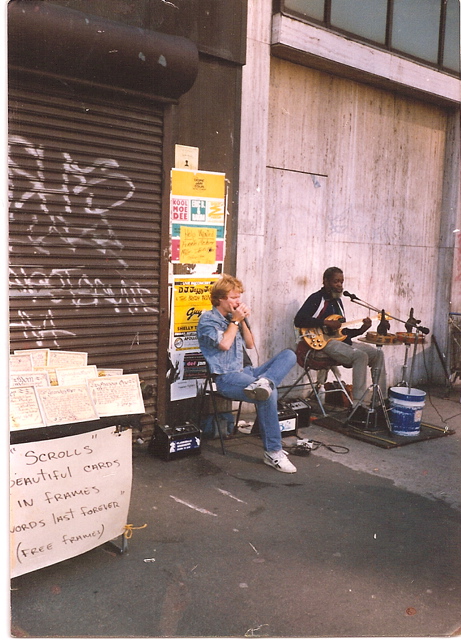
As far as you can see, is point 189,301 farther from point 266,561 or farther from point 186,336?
point 266,561

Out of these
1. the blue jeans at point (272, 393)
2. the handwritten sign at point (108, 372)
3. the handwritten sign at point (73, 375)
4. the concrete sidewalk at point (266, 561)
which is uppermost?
the handwritten sign at point (73, 375)

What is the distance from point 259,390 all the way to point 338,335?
2.13m

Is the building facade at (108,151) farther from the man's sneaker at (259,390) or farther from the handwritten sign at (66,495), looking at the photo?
the handwritten sign at (66,495)

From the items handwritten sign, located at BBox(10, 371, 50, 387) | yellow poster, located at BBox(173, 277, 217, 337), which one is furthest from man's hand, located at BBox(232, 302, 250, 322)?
handwritten sign, located at BBox(10, 371, 50, 387)

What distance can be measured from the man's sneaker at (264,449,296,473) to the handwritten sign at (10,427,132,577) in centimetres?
188

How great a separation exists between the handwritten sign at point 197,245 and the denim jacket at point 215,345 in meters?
0.72

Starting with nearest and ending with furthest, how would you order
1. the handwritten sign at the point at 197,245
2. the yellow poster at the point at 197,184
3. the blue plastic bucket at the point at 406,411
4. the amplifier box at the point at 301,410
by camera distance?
the yellow poster at the point at 197,184
the handwritten sign at the point at 197,245
the blue plastic bucket at the point at 406,411
the amplifier box at the point at 301,410

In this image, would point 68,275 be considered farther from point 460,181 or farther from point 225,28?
point 460,181

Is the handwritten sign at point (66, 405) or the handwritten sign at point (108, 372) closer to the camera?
the handwritten sign at point (66, 405)

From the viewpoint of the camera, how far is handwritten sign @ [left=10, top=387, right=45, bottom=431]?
3.10 m

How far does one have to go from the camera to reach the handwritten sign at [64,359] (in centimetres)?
363

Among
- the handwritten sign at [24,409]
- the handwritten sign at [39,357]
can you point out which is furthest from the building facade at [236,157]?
the handwritten sign at [24,409]

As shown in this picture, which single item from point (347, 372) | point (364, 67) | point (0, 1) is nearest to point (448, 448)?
point (347, 372)

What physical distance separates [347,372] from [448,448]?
2.22 metres
